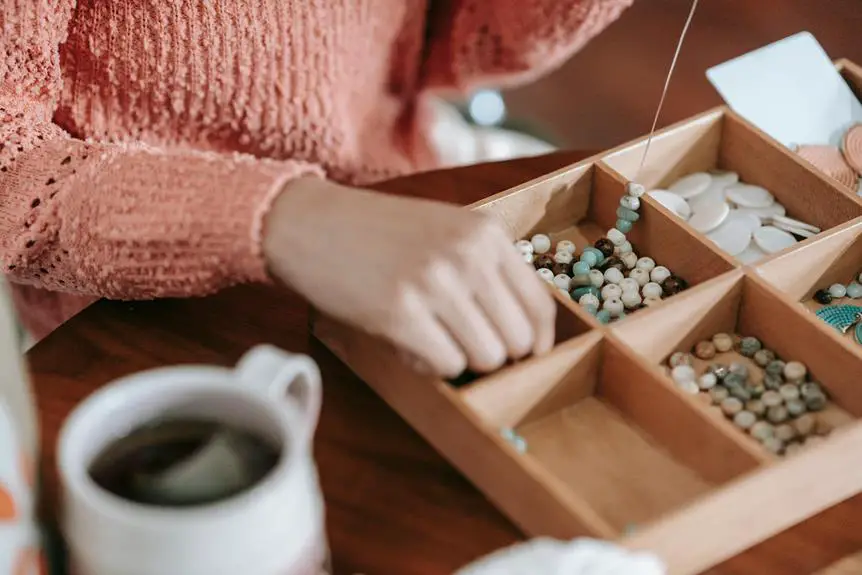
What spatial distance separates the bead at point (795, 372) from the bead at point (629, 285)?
0.47 feet

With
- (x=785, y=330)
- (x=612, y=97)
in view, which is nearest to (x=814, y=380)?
(x=785, y=330)

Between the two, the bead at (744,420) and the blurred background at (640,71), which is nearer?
the bead at (744,420)

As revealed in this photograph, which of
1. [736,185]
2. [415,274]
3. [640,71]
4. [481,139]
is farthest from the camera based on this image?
[640,71]

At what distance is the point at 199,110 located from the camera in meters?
0.92

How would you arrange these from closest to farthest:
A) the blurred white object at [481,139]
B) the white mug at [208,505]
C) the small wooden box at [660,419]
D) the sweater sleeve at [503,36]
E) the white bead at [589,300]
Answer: the white mug at [208,505] < the small wooden box at [660,419] < the white bead at [589,300] < the sweater sleeve at [503,36] < the blurred white object at [481,139]

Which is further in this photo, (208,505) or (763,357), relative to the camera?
(763,357)

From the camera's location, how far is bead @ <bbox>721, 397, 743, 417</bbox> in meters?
0.75

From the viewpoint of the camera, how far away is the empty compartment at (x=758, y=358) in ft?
2.42

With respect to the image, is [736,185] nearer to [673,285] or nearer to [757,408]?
[673,285]

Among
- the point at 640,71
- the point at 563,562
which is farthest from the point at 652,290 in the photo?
the point at 640,71

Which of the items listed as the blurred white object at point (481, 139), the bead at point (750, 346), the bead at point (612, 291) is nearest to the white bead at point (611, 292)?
the bead at point (612, 291)

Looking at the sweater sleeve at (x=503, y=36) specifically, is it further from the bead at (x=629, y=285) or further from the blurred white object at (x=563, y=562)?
the blurred white object at (x=563, y=562)

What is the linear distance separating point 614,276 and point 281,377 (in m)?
0.42

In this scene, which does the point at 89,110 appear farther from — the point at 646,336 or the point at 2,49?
the point at 646,336
